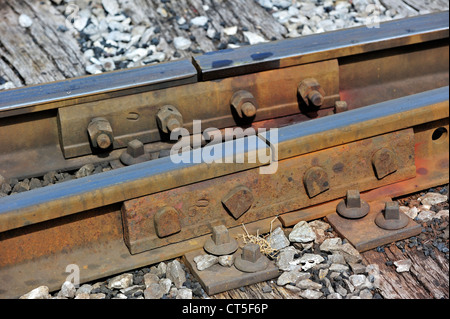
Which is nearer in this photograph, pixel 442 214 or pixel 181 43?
pixel 442 214

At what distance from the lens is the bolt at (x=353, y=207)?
14.6 feet

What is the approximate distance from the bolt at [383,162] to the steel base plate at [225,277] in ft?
3.36

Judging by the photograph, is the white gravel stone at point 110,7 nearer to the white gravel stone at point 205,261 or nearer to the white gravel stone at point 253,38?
the white gravel stone at point 253,38

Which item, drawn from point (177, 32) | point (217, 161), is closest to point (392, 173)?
point (217, 161)

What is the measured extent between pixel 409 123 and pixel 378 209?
0.59 meters

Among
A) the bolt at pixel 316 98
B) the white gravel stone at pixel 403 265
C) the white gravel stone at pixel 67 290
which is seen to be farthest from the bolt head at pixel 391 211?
the white gravel stone at pixel 67 290

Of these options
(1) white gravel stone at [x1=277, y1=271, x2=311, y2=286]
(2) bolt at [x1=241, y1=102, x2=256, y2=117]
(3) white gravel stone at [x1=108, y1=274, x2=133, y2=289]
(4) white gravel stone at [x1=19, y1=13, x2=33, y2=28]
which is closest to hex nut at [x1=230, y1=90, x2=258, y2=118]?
(2) bolt at [x1=241, y1=102, x2=256, y2=117]

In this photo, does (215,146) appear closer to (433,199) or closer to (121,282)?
(121,282)

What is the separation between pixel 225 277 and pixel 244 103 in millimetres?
1406

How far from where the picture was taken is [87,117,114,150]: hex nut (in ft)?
15.0

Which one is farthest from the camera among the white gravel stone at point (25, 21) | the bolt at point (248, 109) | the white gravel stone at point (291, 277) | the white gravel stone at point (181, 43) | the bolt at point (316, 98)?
the white gravel stone at point (25, 21)

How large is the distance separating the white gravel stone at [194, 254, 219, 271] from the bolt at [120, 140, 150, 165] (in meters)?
0.91

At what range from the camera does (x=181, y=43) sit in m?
5.75

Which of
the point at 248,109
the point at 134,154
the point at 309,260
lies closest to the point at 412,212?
the point at 309,260
